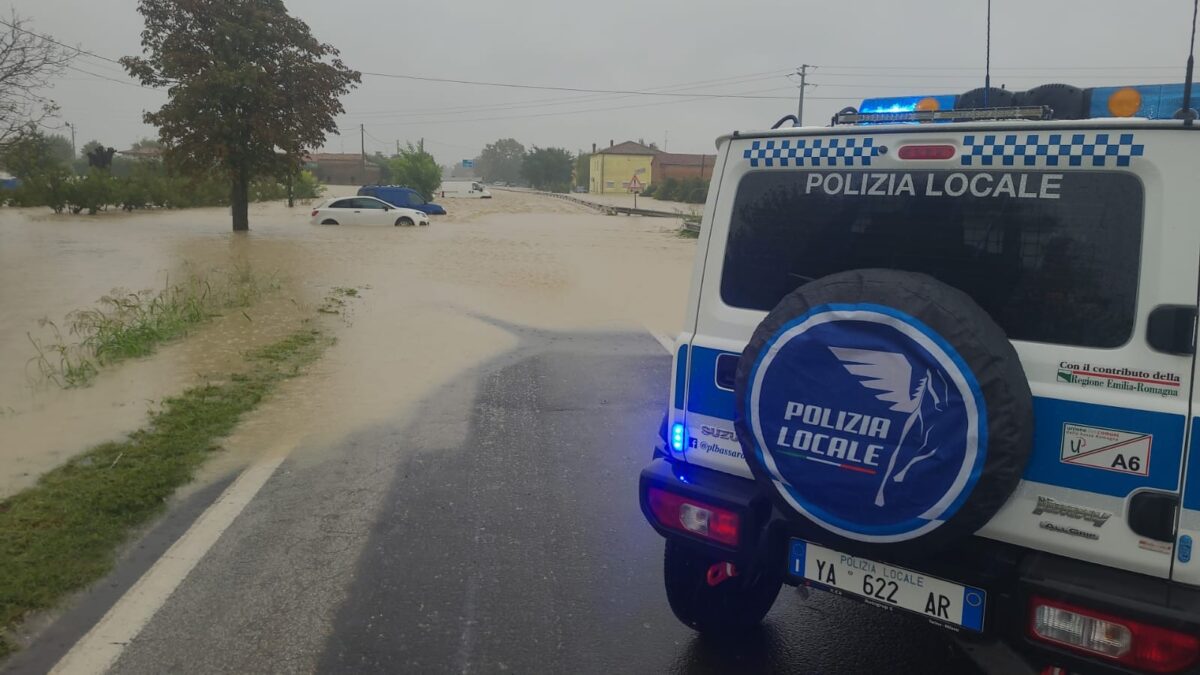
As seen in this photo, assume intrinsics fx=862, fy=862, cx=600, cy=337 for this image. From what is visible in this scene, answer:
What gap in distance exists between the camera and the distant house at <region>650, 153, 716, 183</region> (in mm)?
96381

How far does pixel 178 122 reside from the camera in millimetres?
26750

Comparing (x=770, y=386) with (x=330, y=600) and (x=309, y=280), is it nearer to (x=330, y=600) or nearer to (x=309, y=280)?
(x=330, y=600)

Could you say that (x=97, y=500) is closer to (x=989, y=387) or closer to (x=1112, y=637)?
(x=989, y=387)

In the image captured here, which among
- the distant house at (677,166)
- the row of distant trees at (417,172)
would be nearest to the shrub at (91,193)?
the row of distant trees at (417,172)

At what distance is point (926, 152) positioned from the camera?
103 inches

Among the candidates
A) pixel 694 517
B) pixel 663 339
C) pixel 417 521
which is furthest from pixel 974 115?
pixel 663 339

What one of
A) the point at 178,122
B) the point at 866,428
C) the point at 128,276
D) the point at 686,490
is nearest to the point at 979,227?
the point at 866,428

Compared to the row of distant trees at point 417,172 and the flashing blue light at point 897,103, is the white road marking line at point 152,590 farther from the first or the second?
the row of distant trees at point 417,172

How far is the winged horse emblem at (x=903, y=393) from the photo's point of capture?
2.35 meters

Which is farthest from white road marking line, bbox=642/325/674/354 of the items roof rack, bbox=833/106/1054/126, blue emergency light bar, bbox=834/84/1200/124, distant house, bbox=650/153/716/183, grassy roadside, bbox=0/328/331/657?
distant house, bbox=650/153/716/183

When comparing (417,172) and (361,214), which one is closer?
(361,214)

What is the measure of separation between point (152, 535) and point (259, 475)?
1.05 meters

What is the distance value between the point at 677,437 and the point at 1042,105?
7.30ft

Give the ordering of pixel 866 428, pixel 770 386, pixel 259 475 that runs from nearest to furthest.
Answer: pixel 866 428
pixel 770 386
pixel 259 475
